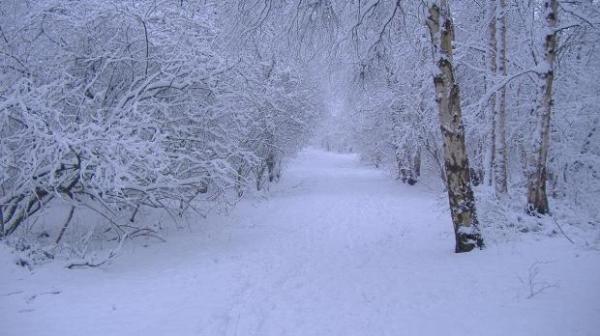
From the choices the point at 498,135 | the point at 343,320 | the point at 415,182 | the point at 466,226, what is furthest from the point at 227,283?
the point at 415,182

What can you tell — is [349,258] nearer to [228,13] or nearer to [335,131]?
[228,13]

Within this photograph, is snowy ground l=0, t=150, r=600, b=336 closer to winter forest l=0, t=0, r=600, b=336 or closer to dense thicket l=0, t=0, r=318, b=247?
winter forest l=0, t=0, r=600, b=336

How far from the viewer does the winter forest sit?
570cm

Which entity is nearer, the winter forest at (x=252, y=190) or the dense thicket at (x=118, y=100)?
the winter forest at (x=252, y=190)

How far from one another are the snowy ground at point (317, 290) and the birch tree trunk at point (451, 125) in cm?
61

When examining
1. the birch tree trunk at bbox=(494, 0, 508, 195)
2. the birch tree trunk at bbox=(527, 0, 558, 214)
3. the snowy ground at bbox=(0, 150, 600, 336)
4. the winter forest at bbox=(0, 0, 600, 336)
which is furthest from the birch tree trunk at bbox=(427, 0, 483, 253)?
the birch tree trunk at bbox=(494, 0, 508, 195)

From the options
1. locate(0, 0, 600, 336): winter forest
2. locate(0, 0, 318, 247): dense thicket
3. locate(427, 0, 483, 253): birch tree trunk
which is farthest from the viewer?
locate(0, 0, 318, 247): dense thicket

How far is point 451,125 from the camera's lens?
754 centimetres

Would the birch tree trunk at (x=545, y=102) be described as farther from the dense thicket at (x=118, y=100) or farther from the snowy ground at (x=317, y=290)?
the dense thicket at (x=118, y=100)

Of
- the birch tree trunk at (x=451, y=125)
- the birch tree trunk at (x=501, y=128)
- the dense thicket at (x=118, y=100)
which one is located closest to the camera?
the birch tree trunk at (x=451, y=125)

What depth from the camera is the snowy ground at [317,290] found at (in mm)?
5117

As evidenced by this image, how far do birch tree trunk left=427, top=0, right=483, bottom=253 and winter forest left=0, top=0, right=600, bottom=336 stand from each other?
0.10 feet

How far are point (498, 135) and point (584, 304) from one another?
737 cm

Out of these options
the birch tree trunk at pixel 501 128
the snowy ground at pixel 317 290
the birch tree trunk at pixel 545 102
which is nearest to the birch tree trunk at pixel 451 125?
the snowy ground at pixel 317 290
